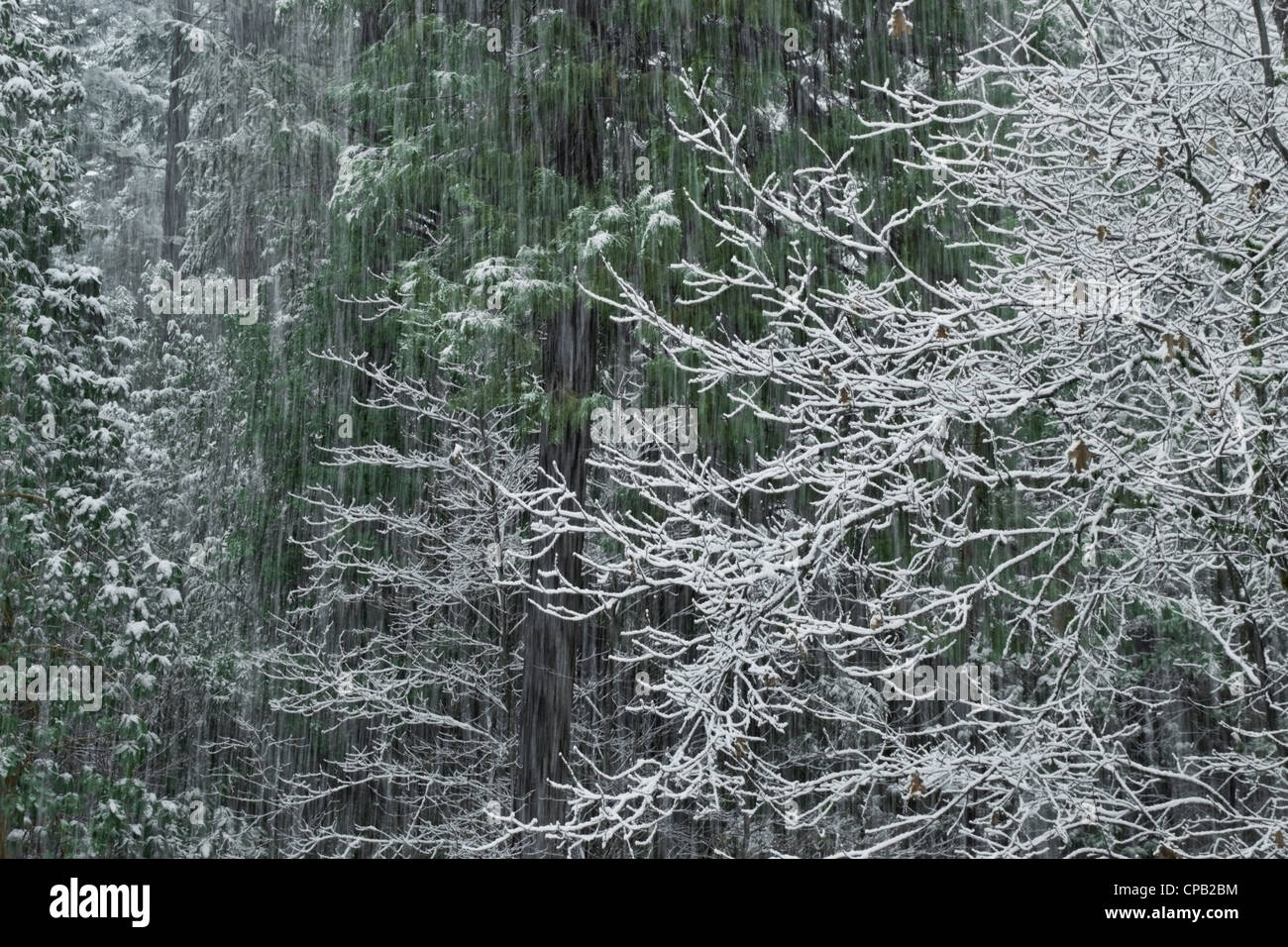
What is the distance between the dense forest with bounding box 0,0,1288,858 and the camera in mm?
5793

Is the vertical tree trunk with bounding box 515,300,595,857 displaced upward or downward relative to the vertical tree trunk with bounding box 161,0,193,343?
downward

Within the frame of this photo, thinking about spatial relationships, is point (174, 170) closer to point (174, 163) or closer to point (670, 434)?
point (174, 163)

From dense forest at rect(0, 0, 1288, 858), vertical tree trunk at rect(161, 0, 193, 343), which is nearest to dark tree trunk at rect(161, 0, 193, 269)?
vertical tree trunk at rect(161, 0, 193, 343)

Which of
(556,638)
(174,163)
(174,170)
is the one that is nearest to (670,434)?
(556,638)

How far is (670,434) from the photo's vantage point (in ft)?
33.2

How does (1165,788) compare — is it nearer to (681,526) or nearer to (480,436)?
(681,526)

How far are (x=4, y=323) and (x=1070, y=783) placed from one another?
35.6 feet

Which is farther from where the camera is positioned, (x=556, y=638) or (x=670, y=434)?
(x=556, y=638)

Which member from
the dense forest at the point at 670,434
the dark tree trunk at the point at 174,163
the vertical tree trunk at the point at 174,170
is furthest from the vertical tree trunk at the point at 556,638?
the dark tree trunk at the point at 174,163

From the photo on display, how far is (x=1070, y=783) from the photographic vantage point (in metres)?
6.18

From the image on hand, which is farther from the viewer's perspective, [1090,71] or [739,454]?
[739,454]

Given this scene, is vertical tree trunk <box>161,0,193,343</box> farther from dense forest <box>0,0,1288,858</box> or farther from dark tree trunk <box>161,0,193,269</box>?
dense forest <box>0,0,1288,858</box>
